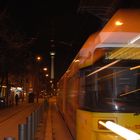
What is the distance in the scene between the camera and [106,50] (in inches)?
419

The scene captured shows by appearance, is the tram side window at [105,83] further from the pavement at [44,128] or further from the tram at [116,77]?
the pavement at [44,128]

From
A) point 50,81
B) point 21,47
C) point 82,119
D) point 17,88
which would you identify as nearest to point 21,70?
point 21,47

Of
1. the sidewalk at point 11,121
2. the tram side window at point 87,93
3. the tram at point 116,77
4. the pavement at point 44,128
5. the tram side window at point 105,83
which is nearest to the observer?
the tram at point 116,77

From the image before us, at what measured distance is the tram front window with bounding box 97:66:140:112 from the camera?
10.5 metres

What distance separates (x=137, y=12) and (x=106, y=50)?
1.15m

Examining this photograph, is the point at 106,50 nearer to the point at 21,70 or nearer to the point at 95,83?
the point at 95,83

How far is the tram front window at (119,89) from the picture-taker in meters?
10.5

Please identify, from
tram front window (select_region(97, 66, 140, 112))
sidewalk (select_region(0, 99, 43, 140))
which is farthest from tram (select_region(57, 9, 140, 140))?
sidewalk (select_region(0, 99, 43, 140))

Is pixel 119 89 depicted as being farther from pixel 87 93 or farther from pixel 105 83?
pixel 87 93

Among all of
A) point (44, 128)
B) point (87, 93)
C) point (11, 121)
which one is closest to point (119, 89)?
point (87, 93)

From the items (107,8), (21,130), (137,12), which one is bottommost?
(21,130)

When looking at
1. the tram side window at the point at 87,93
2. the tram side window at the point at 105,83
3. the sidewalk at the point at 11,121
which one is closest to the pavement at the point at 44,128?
the sidewalk at the point at 11,121

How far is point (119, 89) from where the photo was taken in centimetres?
1068

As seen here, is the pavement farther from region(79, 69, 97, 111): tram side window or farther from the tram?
the tram
